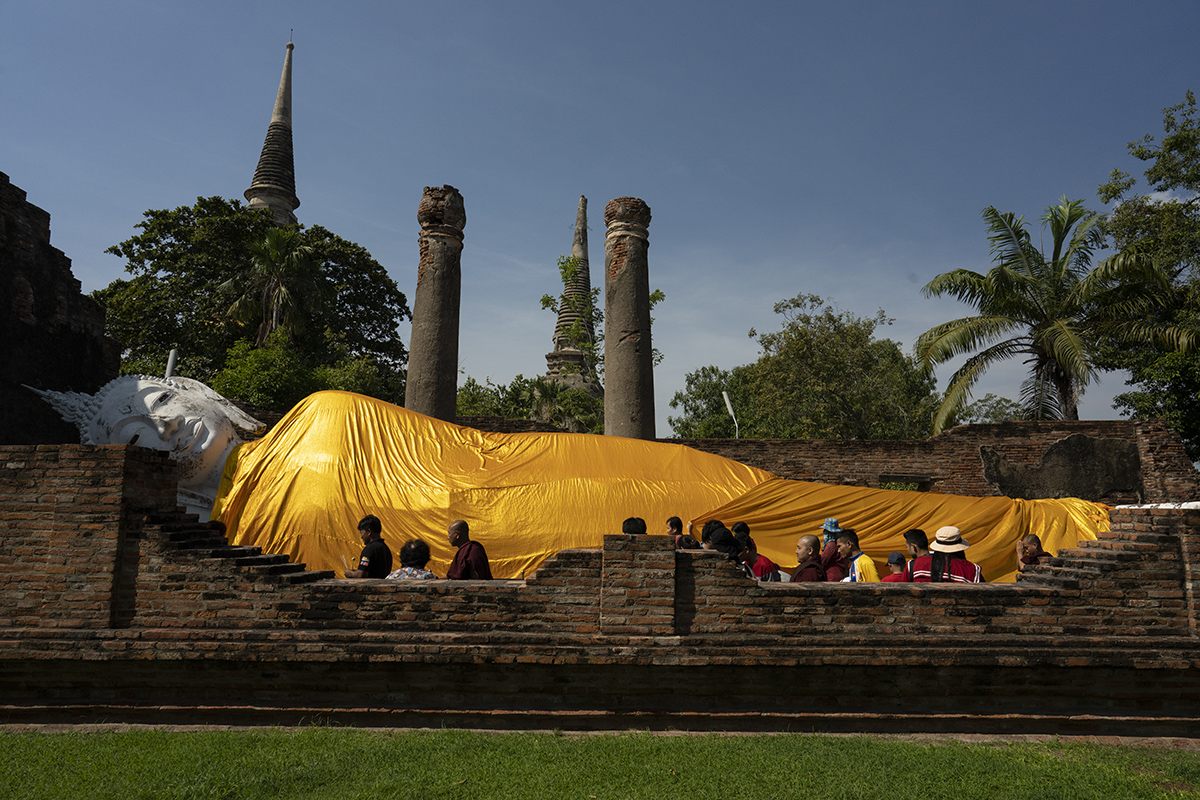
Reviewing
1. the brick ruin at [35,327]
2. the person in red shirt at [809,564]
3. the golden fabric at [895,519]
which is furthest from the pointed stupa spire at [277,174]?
the person in red shirt at [809,564]

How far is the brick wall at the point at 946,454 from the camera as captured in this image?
1295 cm

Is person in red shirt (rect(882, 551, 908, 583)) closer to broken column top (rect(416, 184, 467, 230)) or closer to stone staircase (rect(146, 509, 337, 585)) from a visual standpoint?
stone staircase (rect(146, 509, 337, 585))

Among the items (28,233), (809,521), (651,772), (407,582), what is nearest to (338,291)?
(28,233)

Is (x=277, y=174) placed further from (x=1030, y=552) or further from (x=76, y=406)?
(x=1030, y=552)

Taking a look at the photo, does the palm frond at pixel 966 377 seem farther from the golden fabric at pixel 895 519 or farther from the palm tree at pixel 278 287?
the palm tree at pixel 278 287

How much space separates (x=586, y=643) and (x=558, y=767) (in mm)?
846

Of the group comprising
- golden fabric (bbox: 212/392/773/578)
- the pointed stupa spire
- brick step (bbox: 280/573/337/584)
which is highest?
the pointed stupa spire

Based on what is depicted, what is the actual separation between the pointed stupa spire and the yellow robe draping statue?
68.5 feet

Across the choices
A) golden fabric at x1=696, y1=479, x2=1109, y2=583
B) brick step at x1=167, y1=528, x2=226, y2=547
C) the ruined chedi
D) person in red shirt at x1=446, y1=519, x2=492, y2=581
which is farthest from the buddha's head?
the ruined chedi

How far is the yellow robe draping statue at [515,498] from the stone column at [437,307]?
132 cm

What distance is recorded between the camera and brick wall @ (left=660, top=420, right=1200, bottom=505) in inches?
510

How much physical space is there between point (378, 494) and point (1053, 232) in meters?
16.0

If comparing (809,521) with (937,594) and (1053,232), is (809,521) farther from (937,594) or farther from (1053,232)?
(1053,232)

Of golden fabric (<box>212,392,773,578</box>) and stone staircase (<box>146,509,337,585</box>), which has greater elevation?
golden fabric (<box>212,392,773,578</box>)
